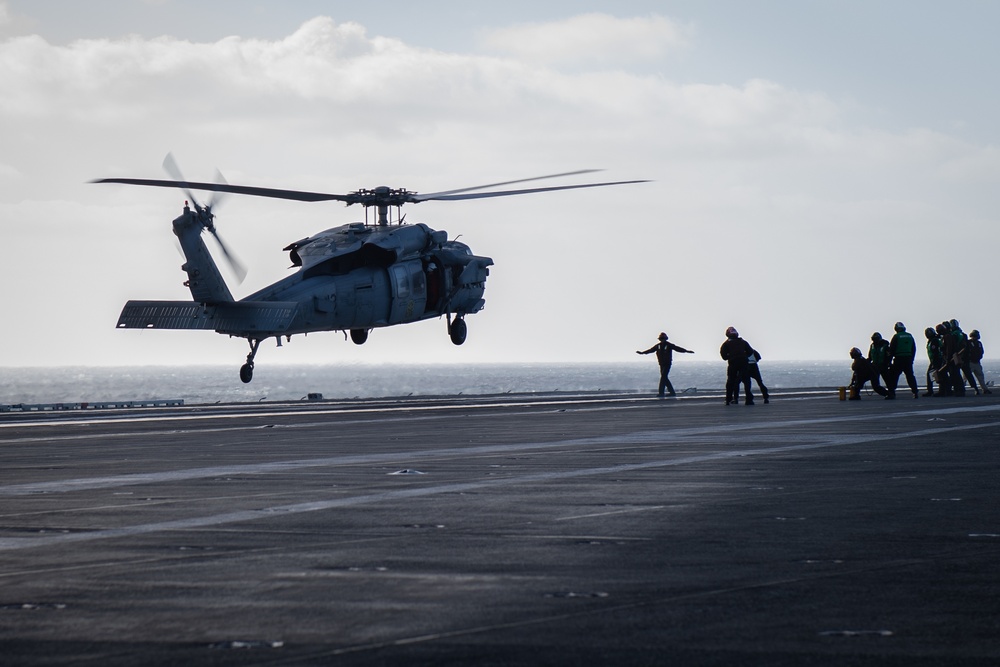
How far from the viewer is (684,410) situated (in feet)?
111

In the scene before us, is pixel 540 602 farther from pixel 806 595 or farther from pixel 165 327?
pixel 165 327

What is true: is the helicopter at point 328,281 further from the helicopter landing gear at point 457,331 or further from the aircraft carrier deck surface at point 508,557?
the aircraft carrier deck surface at point 508,557

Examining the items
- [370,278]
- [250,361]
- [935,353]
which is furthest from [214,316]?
[935,353]

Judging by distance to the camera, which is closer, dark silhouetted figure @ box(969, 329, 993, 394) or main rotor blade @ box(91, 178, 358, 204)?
main rotor blade @ box(91, 178, 358, 204)

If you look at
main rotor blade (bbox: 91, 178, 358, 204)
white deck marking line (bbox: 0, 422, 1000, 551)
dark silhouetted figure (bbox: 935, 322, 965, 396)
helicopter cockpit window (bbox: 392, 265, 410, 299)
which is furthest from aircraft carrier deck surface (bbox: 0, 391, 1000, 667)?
helicopter cockpit window (bbox: 392, 265, 410, 299)

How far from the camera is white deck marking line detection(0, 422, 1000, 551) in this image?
9516 mm

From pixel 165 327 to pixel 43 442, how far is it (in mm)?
20094

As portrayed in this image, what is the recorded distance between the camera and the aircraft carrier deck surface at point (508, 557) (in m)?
5.82

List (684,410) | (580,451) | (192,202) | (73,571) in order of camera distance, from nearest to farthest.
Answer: (73,571) → (580,451) → (684,410) → (192,202)

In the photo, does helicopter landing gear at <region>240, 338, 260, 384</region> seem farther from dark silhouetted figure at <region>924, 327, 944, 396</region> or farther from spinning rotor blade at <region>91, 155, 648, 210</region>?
dark silhouetted figure at <region>924, 327, 944, 396</region>

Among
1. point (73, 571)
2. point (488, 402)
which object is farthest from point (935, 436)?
point (488, 402)

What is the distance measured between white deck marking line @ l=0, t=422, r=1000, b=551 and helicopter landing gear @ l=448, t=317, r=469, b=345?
94.2 feet

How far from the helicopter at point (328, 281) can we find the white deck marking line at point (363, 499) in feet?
77.3

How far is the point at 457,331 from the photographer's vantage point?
48.3 meters
